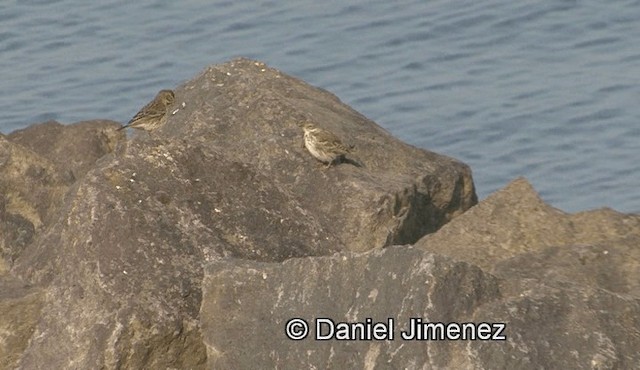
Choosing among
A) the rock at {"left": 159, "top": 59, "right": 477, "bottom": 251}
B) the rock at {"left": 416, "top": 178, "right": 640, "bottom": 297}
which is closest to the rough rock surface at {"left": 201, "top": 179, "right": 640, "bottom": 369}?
the rock at {"left": 416, "top": 178, "right": 640, "bottom": 297}

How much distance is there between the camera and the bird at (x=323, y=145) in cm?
948

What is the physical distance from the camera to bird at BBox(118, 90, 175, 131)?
11.8 metres

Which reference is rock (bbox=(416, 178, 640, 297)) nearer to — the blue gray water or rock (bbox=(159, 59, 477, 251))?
rock (bbox=(159, 59, 477, 251))

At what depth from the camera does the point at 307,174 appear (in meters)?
9.64

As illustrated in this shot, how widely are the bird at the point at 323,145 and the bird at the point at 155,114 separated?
7.00 ft

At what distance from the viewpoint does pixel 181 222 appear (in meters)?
7.87

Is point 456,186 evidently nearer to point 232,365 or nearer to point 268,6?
point 232,365

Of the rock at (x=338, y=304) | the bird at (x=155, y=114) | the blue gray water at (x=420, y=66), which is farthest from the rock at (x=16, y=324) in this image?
the blue gray water at (x=420, y=66)

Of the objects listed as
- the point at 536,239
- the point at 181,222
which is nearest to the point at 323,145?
the point at 536,239

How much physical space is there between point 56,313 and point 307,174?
234 cm

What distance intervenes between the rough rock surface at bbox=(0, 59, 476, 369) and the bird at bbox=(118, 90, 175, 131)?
145 cm

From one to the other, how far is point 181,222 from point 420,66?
45.7 ft

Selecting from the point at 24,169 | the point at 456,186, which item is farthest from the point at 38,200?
the point at 456,186

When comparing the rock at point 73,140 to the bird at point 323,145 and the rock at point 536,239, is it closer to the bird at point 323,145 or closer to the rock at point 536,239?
the bird at point 323,145
